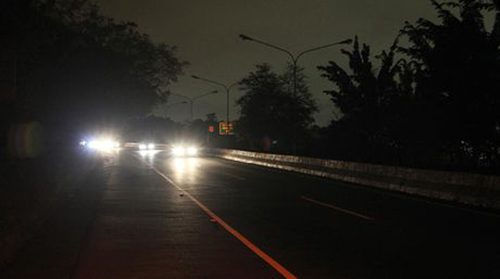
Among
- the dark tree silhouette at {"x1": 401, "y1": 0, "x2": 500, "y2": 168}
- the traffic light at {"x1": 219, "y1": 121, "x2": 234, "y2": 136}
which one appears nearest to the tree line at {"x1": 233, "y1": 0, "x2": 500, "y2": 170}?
the dark tree silhouette at {"x1": 401, "y1": 0, "x2": 500, "y2": 168}

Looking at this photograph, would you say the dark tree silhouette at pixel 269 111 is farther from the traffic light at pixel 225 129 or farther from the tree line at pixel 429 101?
the tree line at pixel 429 101

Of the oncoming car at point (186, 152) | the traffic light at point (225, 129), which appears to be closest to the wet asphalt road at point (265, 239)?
the oncoming car at point (186, 152)

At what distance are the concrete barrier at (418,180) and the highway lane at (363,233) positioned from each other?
0.77 m

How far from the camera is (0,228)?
9656 mm

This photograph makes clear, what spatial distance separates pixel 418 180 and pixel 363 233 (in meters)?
8.18

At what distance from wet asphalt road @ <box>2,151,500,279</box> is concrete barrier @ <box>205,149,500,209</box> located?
73 cm

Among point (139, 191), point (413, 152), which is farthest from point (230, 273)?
point (413, 152)

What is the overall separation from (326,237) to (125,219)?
4.60 metres

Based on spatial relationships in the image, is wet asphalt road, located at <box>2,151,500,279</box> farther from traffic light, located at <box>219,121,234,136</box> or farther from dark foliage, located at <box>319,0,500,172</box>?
traffic light, located at <box>219,121,234,136</box>

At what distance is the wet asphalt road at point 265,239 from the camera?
25.5 ft

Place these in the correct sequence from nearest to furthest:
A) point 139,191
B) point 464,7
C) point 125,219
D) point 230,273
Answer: point 230,273 < point 125,219 < point 139,191 < point 464,7

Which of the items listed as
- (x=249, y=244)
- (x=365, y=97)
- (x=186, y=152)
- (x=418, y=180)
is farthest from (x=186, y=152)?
(x=249, y=244)

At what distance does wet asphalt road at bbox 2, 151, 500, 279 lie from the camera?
779 centimetres

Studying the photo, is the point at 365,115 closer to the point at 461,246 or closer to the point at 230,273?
the point at 461,246
